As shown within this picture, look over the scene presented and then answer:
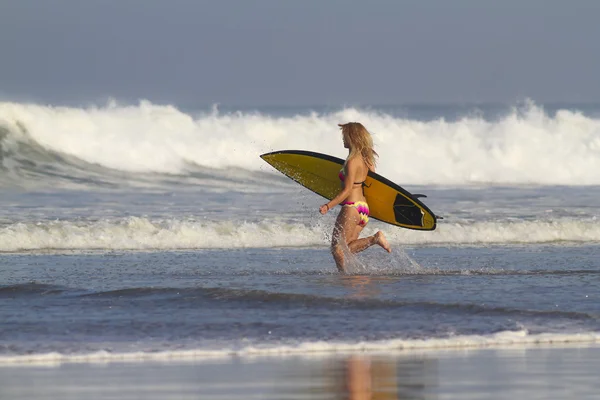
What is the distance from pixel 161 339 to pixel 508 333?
2.35m

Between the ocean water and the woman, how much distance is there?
0.31 m

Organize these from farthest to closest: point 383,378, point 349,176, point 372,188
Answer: point 372,188, point 349,176, point 383,378

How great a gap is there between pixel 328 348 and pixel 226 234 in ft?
27.7

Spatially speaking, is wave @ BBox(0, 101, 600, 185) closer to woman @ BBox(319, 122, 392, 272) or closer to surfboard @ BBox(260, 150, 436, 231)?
surfboard @ BBox(260, 150, 436, 231)

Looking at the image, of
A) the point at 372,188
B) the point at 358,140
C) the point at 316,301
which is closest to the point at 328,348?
the point at 316,301

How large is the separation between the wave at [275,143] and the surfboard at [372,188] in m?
13.3

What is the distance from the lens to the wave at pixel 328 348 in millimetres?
7273

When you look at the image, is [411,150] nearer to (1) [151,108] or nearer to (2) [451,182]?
(2) [451,182]

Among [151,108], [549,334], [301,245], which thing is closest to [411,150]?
[151,108]

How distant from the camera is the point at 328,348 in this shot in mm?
7523

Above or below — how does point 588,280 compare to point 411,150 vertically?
below

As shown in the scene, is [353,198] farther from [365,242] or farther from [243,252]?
[243,252]

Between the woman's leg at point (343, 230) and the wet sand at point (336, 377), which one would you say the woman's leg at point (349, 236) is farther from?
the wet sand at point (336, 377)

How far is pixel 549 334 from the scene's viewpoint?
7.95m
